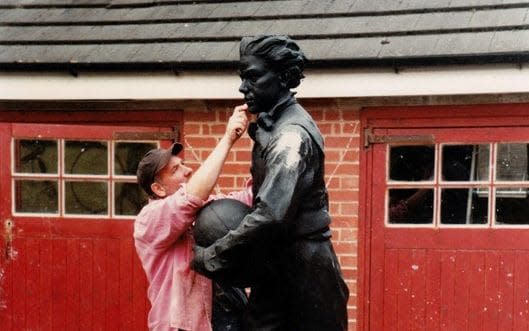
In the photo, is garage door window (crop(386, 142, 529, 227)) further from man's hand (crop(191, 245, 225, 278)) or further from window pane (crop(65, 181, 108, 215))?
man's hand (crop(191, 245, 225, 278))

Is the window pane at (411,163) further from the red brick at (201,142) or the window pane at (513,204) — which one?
the red brick at (201,142)

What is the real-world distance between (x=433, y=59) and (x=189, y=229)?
6.87ft

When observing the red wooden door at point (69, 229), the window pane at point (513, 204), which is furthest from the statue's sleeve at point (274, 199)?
the red wooden door at point (69, 229)

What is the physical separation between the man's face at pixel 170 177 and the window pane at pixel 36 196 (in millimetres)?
2487

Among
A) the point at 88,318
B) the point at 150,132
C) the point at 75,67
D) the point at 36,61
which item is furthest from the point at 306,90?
the point at 88,318

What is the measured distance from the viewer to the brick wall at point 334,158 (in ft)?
16.4

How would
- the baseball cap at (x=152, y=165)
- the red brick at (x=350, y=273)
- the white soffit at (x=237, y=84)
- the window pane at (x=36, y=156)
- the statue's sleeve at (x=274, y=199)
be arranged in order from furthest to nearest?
the window pane at (x=36, y=156) → the red brick at (x=350, y=273) → the white soffit at (x=237, y=84) → the baseball cap at (x=152, y=165) → the statue's sleeve at (x=274, y=199)

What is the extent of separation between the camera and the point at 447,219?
4.99 meters

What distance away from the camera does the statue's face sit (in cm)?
291

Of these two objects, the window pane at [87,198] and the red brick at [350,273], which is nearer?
the red brick at [350,273]

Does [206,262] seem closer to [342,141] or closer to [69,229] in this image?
[342,141]

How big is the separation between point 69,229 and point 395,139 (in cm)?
259

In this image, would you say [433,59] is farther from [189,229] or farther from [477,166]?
[189,229]

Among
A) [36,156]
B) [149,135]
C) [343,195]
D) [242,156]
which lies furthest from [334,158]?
[36,156]
